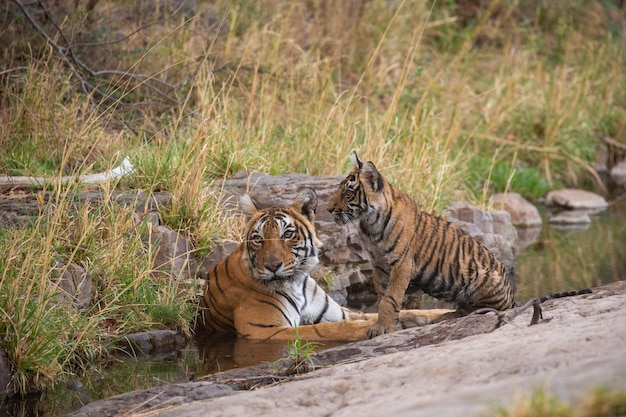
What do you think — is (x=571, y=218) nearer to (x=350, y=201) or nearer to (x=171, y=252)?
(x=350, y=201)

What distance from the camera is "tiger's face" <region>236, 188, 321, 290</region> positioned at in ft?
21.2

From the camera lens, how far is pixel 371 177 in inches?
243

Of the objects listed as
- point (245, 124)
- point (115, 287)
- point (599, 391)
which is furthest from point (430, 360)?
point (245, 124)

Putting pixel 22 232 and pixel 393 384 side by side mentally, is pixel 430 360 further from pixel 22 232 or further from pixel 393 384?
pixel 22 232

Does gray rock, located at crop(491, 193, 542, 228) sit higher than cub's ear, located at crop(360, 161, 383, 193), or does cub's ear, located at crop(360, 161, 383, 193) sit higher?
cub's ear, located at crop(360, 161, 383, 193)

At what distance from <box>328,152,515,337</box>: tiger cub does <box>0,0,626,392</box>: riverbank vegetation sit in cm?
149

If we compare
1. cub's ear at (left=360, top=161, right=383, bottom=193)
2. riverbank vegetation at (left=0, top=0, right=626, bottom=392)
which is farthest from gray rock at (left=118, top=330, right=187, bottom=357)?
cub's ear at (left=360, top=161, right=383, bottom=193)

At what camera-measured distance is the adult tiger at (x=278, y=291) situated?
255 inches

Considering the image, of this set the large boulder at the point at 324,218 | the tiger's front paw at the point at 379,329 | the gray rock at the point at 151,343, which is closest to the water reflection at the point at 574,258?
the large boulder at the point at 324,218

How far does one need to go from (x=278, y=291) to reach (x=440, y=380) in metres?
2.92

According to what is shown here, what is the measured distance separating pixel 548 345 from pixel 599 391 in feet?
3.47

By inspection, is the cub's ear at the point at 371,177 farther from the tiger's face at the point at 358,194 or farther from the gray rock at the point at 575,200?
the gray rock at the point at 575,200

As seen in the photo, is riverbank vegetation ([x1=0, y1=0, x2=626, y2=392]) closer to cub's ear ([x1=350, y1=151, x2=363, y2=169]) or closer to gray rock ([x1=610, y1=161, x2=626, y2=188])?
gray rock ([x1=610, y1=161, x2=626, y2=188])

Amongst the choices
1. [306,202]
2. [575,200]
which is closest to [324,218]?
[306,202]
